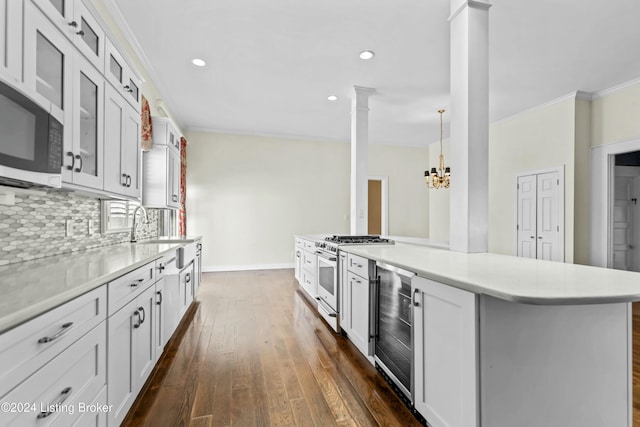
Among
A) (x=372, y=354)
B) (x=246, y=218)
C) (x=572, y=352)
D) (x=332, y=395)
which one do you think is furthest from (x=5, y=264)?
(x=246, y=218)

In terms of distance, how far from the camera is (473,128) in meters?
2.21

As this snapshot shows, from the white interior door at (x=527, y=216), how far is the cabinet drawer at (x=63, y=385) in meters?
5.66

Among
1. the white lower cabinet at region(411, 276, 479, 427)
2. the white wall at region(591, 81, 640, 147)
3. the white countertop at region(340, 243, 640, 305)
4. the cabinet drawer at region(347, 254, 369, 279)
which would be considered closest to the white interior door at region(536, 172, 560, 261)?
the white wall at region(591, 81, 640, 147)

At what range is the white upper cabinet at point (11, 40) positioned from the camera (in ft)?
3.58

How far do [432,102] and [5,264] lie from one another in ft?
16.1

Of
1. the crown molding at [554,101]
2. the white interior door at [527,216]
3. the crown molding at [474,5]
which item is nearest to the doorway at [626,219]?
the white interior door at [527,216]

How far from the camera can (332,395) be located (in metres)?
1.86

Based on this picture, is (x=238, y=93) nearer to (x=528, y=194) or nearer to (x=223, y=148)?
(x=223, y=148)

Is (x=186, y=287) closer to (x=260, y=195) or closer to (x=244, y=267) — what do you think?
(x=244, y=267)

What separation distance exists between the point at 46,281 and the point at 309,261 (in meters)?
2.91

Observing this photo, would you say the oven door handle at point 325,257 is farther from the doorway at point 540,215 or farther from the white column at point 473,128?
the doorway at point 540,215

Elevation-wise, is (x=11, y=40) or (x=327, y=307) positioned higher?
(x=11, y=40)

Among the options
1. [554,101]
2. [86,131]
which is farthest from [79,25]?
[554,101]

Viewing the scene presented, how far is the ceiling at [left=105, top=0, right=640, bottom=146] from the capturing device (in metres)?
2.56
